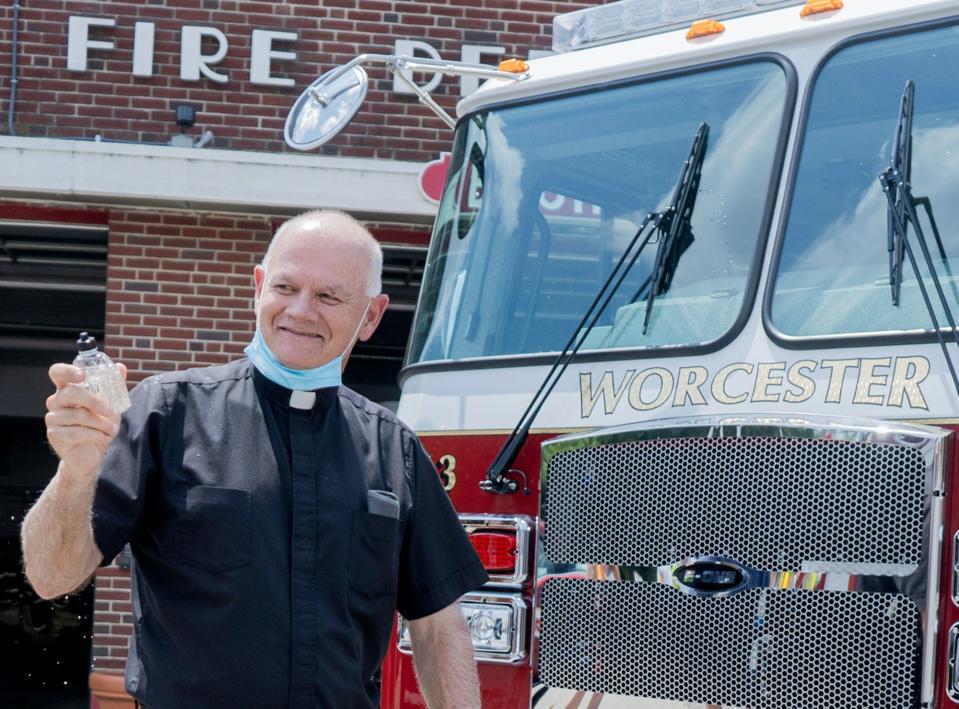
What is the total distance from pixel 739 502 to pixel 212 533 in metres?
1.41

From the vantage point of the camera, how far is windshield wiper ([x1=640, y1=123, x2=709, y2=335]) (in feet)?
12.6

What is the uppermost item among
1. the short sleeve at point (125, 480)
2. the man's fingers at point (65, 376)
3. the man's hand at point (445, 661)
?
the man's fingers at point (65, 376)

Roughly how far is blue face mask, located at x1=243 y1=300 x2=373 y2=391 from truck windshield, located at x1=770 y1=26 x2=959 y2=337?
139 centimetres

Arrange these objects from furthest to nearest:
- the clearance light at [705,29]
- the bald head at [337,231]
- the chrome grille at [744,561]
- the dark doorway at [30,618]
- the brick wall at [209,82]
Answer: the dark doorway at [30,618] < the brick wall at [209,82] < the clearance light at [705,29] < the chrome grille at [744,561] < the bald head at [337,231]

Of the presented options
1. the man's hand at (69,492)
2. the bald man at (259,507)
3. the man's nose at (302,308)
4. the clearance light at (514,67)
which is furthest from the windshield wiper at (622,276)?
the man's hand at (69,492)

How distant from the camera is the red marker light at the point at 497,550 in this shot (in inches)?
150

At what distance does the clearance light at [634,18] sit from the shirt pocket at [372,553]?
2171 mm

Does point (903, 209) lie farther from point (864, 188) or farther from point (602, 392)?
point (602, 392)

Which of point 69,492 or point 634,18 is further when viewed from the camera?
point 634,18

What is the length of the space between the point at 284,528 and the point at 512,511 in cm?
141

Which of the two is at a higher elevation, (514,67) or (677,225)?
(514,67)

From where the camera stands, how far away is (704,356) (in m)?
3.65

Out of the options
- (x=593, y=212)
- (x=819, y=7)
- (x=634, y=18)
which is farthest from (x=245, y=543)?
(x=634, y=18)

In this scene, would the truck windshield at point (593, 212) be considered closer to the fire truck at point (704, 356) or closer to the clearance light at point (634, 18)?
the fire truck at point (704, 356)
